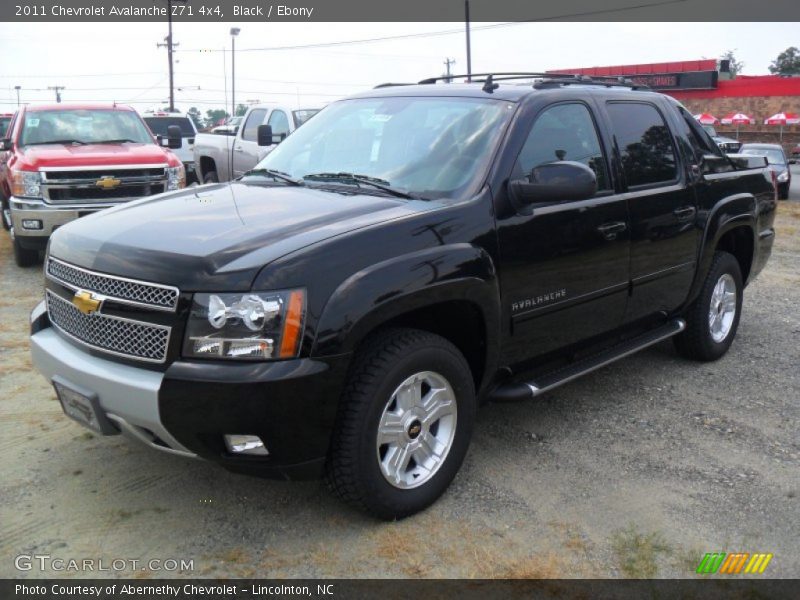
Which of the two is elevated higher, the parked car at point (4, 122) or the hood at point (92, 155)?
the parked car at point (4, 122)

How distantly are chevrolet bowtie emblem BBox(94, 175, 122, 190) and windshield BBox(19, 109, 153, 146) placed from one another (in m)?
1.20

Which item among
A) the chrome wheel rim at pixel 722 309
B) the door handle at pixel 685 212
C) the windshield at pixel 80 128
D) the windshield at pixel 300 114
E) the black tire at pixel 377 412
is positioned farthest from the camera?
the windshield at pixel 300 114

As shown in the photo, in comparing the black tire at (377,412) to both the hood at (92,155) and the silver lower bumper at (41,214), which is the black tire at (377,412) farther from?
the hood at (92,155)

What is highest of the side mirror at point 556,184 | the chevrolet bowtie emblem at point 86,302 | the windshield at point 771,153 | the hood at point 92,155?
the windshield at point 771,153

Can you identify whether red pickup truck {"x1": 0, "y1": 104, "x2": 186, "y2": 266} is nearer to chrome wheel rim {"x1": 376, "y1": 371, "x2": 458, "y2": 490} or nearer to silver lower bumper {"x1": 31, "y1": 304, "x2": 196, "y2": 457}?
silver lower bumper {"x1": 31, "y1": 304, "x2": 196, "y2": 457}

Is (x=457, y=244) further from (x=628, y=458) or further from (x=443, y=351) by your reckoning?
(x=628, y=458)

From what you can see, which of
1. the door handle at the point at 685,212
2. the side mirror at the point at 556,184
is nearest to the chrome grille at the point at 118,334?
the side mirror at the point at 556,184

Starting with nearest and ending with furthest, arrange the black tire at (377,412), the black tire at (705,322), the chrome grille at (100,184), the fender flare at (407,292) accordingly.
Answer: the fender flare at (407,292) → the black tire at (377,412) → the black tire at (705,322) → the chrome grille at (100,184)

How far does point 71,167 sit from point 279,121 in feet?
15.6

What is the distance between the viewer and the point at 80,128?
1011 cm

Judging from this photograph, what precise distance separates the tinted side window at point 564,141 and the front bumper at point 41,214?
6.06 m

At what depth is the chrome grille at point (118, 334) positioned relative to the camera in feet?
10.5

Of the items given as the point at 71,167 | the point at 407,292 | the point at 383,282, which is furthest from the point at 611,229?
the point at 71,167

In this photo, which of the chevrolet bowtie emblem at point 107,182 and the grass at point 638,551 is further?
the chevrolet bowtie emblem at point 107,182
